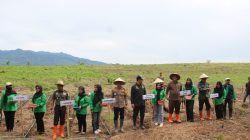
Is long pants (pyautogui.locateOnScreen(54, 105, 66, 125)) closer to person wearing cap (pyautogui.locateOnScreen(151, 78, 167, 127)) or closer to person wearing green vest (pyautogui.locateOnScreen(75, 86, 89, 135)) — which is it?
person wearing green vest (pyautogui.locateOnScreen(75, 86, 89, 135))

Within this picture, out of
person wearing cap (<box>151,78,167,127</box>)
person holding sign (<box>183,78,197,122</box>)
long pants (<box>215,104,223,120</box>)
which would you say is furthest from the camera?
long pants (<box>215,104,223,120</box>)

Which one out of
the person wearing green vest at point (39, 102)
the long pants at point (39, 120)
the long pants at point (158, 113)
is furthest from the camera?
the long pants at point (158, 113)

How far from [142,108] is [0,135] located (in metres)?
4.97

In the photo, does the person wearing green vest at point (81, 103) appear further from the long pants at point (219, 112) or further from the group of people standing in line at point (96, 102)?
the long pants at point (219, 112)

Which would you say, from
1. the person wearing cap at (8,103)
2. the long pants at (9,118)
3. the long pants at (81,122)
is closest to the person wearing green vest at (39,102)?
the person wearing cap at (8,103)

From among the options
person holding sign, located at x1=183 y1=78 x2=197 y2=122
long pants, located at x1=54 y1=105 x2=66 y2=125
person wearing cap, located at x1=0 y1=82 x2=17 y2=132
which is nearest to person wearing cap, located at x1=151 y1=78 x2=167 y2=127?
person holding sign, located at x1=183 y1=78 x2=197 y2=122

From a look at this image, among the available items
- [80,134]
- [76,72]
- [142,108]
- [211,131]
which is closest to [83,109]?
[80,134]

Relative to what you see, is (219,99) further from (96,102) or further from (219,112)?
(96,102)

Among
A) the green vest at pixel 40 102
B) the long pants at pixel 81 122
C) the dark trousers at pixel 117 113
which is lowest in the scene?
the long pants at pixel 81 122

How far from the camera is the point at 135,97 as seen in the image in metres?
16.3

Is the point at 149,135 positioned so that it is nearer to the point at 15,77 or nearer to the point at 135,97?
the point at 135,97

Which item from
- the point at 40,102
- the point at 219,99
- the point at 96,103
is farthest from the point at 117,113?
the point at 219,99

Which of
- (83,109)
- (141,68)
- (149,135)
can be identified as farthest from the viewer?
(141,68)

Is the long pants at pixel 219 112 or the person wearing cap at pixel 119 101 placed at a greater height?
the person wearing cap at pixel 119 101
